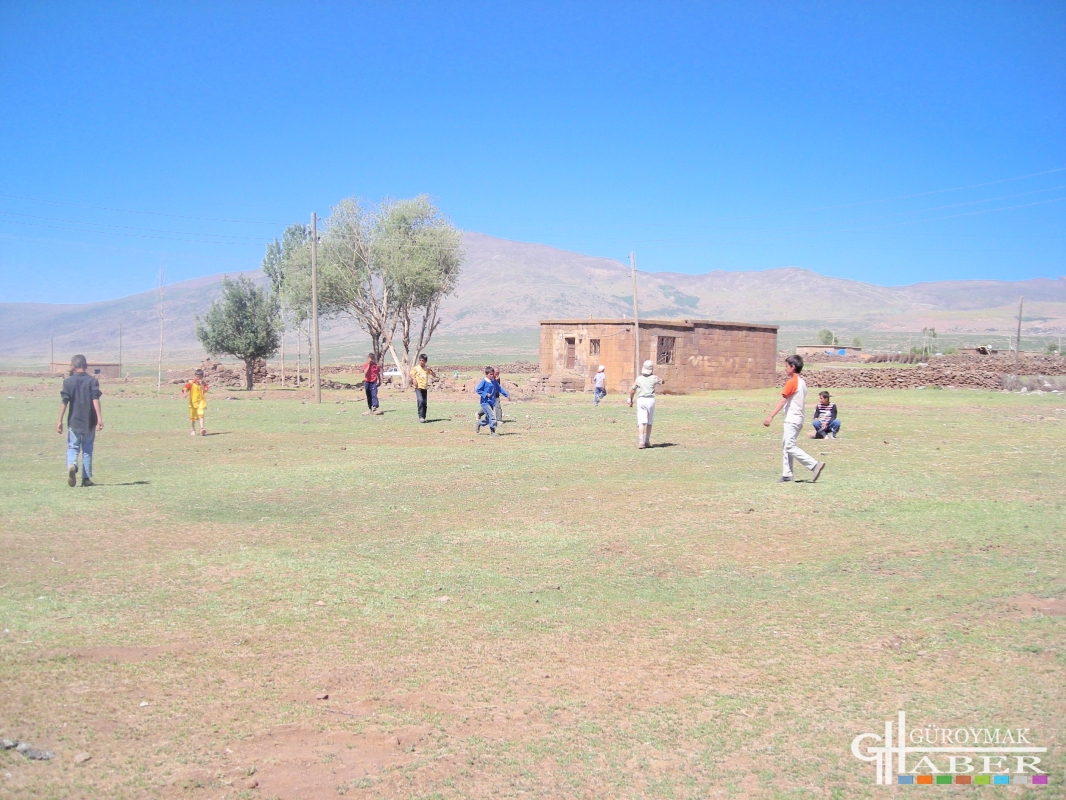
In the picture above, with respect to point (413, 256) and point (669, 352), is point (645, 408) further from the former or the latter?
point (413, 256)

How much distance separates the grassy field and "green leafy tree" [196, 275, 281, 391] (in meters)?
38.4

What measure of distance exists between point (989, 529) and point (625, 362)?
98.2ft

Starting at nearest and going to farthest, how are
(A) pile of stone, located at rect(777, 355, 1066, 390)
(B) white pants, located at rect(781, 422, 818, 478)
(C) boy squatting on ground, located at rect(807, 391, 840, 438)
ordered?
(B) white pants, located at rect(781, 422, 818, 478), (C) boy squatting on ground, located at rect(807, 391, 840, 438), (A) pile of stone, located at rect(777, 355, 1066, 390)

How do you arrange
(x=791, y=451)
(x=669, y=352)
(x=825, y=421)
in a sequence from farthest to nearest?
(x=669, y=352) < (x=825, y=421) < (x=791, y=451)

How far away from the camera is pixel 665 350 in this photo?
132ft

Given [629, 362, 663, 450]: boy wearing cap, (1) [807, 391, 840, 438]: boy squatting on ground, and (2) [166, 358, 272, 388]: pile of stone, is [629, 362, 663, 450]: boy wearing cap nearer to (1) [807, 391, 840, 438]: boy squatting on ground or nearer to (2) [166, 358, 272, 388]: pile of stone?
(1) [807, 391, 840, 438]: boy squatting on ground

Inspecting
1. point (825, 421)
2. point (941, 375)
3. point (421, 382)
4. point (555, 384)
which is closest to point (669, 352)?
point (555, 384)

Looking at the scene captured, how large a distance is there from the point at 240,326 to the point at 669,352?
2571cm

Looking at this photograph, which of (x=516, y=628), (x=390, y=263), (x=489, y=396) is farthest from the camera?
(x=390, y=263)

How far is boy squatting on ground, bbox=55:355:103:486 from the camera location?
13.0 metres

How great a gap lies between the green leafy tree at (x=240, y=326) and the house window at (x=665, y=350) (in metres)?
24.0

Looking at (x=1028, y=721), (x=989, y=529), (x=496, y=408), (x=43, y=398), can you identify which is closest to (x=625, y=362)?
(x=496, y=408)

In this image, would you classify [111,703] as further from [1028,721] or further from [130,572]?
[1028,721]

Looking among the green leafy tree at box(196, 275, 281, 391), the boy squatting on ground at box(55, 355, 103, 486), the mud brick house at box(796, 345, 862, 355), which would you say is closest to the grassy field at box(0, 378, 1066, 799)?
the boy squatting on ground at box(55, 355, 103, 486)
